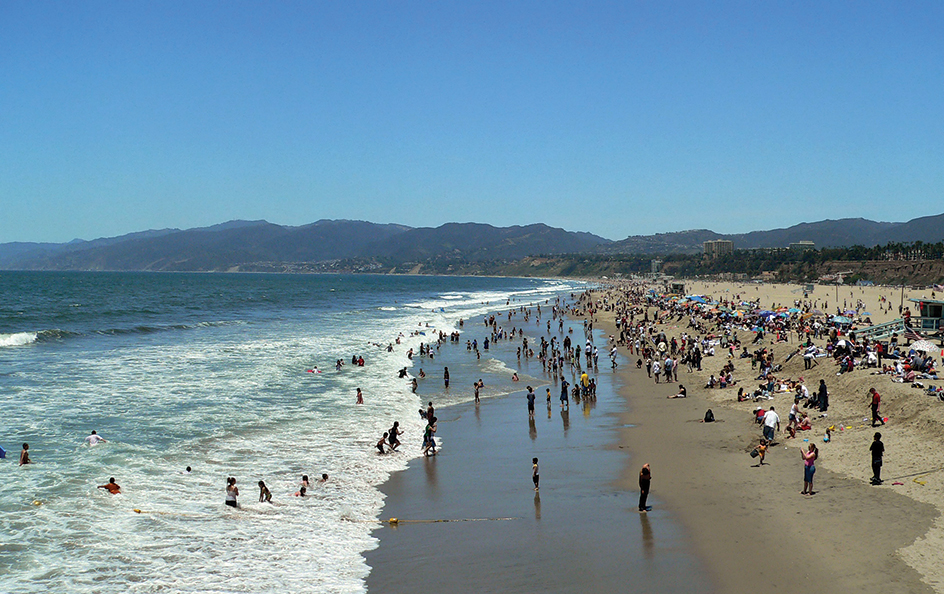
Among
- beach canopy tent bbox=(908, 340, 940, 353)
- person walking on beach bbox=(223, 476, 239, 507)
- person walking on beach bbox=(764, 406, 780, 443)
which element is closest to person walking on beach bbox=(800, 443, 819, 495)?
person walking on beach bbox=(764, 406, 780, 443)

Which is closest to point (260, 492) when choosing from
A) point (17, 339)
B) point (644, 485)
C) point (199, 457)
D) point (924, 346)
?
point (199, 457)

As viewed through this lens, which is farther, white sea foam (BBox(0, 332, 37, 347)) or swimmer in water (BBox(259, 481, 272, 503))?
white sea foam (BBox(0, 332, 37, 347))

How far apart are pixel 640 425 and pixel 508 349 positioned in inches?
878

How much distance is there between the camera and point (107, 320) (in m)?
56.7

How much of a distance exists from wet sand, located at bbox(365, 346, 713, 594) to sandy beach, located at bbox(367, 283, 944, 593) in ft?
0.13

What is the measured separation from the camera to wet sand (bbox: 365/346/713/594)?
31.1 feet

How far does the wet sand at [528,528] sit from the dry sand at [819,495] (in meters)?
0.77

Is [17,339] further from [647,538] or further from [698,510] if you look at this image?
[698,510]

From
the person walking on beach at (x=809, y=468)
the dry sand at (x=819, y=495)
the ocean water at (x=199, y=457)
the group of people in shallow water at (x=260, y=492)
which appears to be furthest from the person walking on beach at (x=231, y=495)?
the person walking on beach at (x=809, y=468)

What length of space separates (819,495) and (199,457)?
13879 mm

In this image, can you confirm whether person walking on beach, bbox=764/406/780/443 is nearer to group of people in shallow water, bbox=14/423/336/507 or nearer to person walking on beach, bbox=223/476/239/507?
group of people in shallow water, bbox=14/423/336/507

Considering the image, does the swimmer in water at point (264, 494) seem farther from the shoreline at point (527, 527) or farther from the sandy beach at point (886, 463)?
the sandy beach at point (886, 463)

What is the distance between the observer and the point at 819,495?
1234cm

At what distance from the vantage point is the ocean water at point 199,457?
33.6ft
